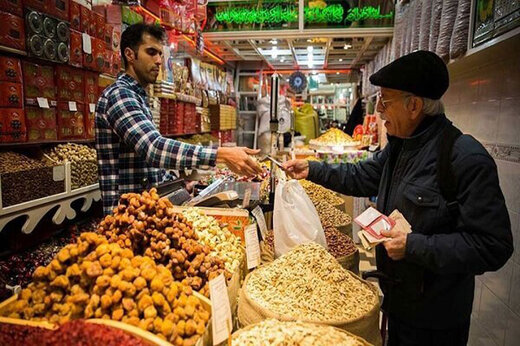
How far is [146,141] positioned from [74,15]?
61.9 inches

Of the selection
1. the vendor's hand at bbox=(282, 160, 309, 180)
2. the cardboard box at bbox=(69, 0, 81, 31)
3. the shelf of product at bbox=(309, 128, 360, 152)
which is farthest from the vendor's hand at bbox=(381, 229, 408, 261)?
the shelf of product at bbox=(309, 128, 360, 152)

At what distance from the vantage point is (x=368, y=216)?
56.6 inches

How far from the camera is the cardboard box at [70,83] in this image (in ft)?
8.71

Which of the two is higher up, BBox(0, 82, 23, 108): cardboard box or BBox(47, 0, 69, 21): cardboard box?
BBox(47, 0, 69, 21): cardboard box

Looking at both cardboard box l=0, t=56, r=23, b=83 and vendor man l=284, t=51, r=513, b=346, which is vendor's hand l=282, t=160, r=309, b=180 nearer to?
vendor man l=284, t=51, r=513, b=346

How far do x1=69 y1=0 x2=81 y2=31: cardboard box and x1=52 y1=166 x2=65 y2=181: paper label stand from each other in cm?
102

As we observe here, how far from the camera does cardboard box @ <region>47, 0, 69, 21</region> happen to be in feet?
8.10

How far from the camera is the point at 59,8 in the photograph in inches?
100

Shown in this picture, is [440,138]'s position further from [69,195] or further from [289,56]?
[289,56]

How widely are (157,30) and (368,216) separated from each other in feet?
5.44

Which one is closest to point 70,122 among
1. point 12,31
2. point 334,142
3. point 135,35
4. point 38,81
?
point 38,81

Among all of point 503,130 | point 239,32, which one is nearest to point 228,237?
point 503,130

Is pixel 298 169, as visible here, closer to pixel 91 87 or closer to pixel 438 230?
pixel 438 230

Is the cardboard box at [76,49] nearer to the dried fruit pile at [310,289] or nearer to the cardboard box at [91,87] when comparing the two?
the cardboard box at [91,87]
